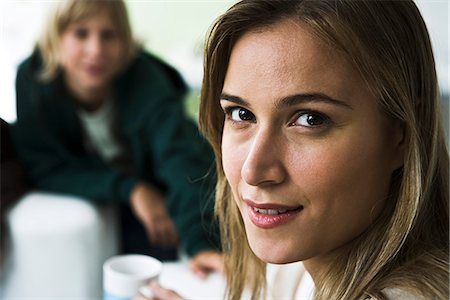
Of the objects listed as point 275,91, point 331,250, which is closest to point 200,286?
point 331,250

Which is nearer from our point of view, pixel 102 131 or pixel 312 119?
pixel 312 119

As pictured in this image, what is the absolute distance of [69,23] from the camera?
51.7 inches

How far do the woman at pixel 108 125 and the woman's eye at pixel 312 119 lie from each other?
2.38 ft

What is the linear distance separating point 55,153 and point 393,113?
3.17 ft

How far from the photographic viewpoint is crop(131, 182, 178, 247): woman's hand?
129 centimetres

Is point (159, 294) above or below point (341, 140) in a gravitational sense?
below

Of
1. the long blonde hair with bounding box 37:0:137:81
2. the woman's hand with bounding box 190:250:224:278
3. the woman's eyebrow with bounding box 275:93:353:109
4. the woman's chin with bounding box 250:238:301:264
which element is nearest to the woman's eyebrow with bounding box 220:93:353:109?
the woman's eyebrow with bounding box 275:93:353:109

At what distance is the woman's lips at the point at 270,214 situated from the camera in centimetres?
55

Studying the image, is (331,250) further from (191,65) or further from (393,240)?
(191,65)

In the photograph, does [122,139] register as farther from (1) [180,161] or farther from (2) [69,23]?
(2) [69,23]

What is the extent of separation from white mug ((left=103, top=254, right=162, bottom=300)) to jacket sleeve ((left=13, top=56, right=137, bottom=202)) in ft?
1.61

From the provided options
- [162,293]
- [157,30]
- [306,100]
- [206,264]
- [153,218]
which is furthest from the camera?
[157,30]

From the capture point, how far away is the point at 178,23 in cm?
137

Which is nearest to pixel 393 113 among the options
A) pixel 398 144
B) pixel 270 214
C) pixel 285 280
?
pixel 398 144
